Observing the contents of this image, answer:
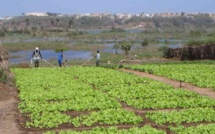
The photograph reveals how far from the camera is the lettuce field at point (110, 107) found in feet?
48.6

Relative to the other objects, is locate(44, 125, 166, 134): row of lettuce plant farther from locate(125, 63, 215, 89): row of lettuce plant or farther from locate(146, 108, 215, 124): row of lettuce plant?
locate(125, 63, 215, 89): row of lettuce plant

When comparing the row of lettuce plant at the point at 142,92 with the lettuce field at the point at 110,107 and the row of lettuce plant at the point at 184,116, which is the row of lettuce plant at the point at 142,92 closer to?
the lettuce field at the point at 110,107

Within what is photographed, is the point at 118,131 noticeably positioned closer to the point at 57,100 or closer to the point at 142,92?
the point at 57,100

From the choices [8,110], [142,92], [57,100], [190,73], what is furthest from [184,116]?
[190,73]

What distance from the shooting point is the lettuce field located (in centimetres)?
1481

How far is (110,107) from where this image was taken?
17953 mm

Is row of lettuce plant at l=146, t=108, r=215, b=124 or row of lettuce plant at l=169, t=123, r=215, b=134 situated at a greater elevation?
row of lettuce plant at l=146, t=108, r=215, b=124

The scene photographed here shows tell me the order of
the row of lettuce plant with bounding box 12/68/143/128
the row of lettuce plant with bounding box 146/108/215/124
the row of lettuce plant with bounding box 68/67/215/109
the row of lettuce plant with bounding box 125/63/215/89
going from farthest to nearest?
1. the row of lettuce plant with bounding box 125/63/215/89
2. the row of lettuce plant with bounding box 68/67/215/109
3. the row of lettuce plant with bounding box 12/68/143/128
4. the row of lettuce plant with bounding box 146/108/215/124

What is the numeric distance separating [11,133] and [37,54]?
20.5 meters

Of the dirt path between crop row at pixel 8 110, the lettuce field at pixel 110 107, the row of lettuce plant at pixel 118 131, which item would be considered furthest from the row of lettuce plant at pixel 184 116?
the dirt path between crop row at pixel 8 110

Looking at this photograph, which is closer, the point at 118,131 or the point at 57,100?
the point at 118,131

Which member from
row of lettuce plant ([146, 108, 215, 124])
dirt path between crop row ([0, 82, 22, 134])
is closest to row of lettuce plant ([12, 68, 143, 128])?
dirt path between crop row ([0, 82, 22, 134])

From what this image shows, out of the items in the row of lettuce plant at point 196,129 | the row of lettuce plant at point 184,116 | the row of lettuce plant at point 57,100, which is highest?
the row of lettuce plant at point 57,100

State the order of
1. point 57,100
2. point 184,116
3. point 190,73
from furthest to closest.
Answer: point 190,73, point 57,100, point 184,116
